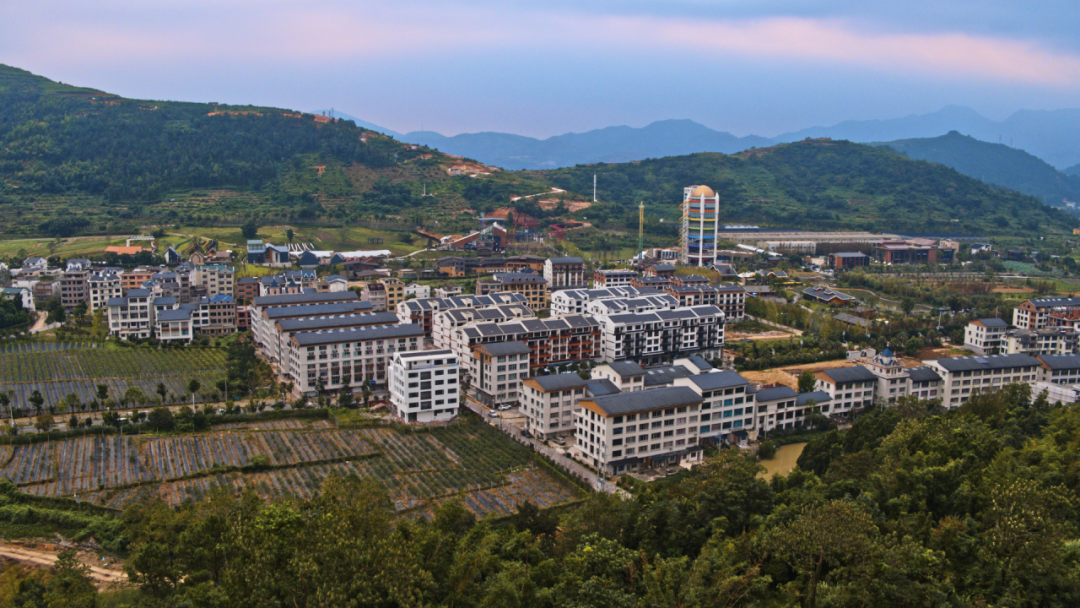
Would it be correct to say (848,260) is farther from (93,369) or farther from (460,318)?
(93,369)

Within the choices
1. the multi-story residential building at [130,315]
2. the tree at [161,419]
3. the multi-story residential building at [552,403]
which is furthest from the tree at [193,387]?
the multi-story residential building at [552,403]

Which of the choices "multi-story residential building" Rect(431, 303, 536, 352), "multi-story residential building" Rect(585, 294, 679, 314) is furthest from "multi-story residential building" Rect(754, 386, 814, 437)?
"multi-story residential building" Rect(431, 303, 536, 352)

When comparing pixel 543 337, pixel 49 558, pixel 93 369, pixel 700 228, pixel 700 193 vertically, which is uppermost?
pixel 700 193

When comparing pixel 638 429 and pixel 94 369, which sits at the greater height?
pixel 638 429

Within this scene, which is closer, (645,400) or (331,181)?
(645,400)

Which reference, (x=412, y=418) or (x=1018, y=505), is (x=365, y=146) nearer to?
(x=412, y=418)

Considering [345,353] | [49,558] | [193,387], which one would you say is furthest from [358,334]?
[49,558]
